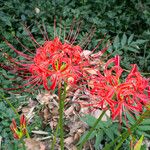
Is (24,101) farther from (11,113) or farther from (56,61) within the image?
(56,61)

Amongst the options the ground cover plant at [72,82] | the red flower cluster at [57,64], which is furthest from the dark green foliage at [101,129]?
the red flower cluster at [57,64]

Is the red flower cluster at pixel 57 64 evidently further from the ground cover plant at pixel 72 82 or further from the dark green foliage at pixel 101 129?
the dark green foliage at pixel 101 129

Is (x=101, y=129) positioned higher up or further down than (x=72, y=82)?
further down

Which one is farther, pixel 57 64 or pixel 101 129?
pixel 101 129

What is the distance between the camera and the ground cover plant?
4.92ft

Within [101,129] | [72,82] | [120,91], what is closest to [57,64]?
[72,82]

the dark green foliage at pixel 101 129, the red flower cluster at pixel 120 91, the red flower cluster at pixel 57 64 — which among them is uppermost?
the red flower cluster at pixel 57 64

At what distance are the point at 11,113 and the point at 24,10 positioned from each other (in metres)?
1.19

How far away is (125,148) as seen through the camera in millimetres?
2350

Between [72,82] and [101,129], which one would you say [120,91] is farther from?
[101,129]

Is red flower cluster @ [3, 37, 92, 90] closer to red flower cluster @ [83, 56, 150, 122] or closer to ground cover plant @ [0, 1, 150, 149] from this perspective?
ground cover plant @ [0, 1, 150, 149]

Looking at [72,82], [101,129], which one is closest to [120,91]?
[72,82]

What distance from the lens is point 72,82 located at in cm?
153

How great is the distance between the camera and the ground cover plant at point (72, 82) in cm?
150
